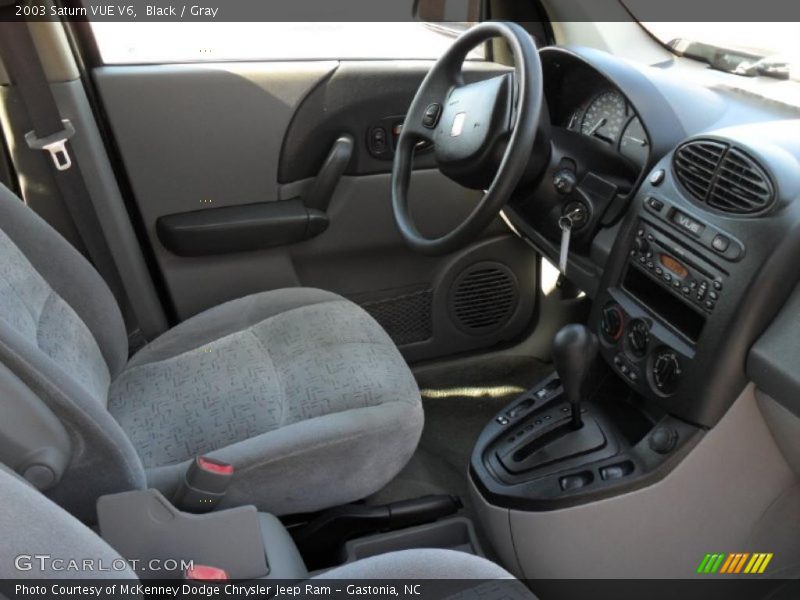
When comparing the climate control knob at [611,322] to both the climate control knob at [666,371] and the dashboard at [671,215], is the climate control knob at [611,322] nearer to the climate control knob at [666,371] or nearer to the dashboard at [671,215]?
the dashboard at [671,215]

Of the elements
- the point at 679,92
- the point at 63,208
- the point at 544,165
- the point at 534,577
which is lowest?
the point at 534,577

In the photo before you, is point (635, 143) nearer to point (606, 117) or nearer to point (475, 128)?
point (606, 117)

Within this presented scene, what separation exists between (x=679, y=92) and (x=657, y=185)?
0.70ft

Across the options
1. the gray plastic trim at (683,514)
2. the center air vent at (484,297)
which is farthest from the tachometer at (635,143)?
the center air vent at (484,297)

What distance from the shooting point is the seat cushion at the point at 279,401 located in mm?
1152

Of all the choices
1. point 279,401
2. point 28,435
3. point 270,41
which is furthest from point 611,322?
point 270,41

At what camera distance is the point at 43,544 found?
0.64 metres

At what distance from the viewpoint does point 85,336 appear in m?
1.31

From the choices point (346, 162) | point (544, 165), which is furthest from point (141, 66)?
point (544, 165)

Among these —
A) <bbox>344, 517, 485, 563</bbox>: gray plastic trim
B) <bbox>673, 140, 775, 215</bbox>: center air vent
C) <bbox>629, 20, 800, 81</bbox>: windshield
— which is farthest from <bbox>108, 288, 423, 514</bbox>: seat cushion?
<bbox>629, 20, 800, 81</bbox>: windshield

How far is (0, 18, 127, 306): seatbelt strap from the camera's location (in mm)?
1434

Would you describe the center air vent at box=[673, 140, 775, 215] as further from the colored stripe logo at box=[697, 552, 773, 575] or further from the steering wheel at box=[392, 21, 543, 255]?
the colored stripe logo at box=[697, 552, 773, 575]

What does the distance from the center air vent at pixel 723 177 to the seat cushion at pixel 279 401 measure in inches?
21.4

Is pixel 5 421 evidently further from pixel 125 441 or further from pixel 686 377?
pixel 686 377
